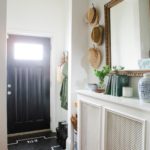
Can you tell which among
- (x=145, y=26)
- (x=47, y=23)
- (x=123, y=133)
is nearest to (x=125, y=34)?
(x=145, y=26)

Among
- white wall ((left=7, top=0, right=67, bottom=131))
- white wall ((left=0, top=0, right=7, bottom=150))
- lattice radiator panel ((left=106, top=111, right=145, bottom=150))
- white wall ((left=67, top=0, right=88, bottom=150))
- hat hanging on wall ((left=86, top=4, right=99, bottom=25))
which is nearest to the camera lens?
lattice radiator panel ((left=106, top=111, right=145, bottom=150))

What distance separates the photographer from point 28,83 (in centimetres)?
379

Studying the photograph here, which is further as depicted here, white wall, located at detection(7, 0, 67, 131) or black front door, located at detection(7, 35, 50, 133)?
black front door, located at detection(7, 35, 50, 133)

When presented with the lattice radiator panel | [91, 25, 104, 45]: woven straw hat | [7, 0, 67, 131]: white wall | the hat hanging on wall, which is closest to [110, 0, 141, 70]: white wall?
[91, 25, 104, 45]: woven straw hat

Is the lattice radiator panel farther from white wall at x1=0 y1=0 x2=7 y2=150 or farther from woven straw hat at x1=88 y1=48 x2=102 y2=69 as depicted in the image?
white wall at x1=0 y1=0 x2=7 y2=150

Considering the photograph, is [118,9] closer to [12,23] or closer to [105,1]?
[105,1]

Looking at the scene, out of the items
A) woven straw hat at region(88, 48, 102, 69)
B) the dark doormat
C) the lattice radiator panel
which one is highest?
woven straw hat at region(88, 48, 102, 69)

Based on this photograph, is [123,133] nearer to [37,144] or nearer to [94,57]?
[94,57]

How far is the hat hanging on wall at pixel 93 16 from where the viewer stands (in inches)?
104

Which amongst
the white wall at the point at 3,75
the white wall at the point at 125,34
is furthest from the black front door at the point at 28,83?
the white wall at the point at 125,34

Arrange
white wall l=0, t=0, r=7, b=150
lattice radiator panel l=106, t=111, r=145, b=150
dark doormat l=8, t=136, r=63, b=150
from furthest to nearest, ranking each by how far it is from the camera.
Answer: dark doormat l=8, t=136, r=63, b=150 → white wall l=0, t=0, r=7, b=150 → lattice radiator panel l=106, t=111, r=145, b=150

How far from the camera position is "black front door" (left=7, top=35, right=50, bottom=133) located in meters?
3.69

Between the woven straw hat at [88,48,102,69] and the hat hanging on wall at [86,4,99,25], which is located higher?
the hat hanging on wall at [86,4,99,25]

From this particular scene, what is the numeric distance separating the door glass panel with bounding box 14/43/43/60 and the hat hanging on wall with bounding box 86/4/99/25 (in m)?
1.50
